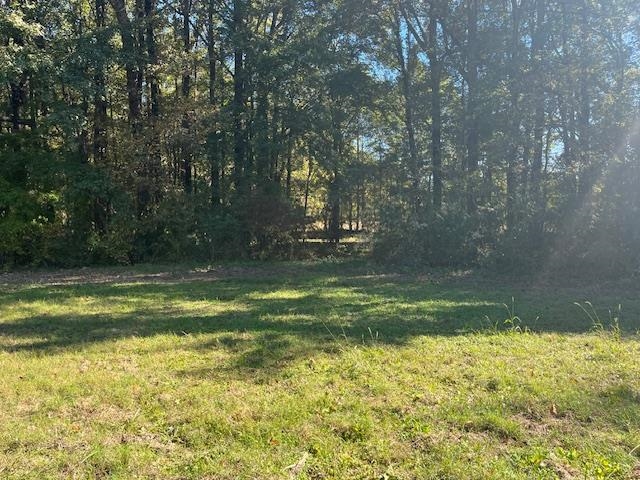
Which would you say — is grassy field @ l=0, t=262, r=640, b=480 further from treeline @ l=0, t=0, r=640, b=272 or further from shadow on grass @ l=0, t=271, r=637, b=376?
treeline @ l=0, t=0, r=640, b=272

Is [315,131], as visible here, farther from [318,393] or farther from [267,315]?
[318,393]

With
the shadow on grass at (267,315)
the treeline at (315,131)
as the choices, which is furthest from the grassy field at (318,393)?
the treeline at (315,131)

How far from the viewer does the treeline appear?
14984 mm

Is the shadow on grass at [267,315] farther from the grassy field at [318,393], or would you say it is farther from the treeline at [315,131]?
the treeline at [315,131]

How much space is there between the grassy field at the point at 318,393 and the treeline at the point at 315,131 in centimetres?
670

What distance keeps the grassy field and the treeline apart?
670 centimetres

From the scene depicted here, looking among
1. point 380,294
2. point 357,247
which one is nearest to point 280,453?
point 380,294

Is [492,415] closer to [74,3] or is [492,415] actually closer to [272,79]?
[272,79]

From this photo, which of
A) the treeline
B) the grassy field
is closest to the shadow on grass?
the grassy field

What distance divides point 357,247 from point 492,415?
560 inches

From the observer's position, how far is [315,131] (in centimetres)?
1938

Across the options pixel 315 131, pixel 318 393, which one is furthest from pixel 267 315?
pixel 315 131

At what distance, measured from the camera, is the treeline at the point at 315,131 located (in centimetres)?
1498

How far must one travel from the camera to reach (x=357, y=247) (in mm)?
18125
